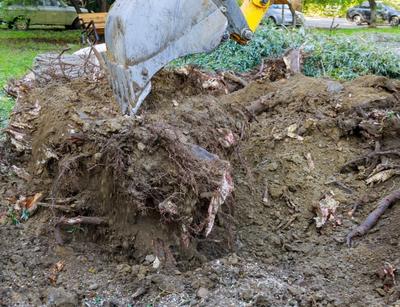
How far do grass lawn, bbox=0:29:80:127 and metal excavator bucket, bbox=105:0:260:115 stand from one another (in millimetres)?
2148

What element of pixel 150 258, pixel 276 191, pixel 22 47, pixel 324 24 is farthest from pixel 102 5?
pixel 150 258

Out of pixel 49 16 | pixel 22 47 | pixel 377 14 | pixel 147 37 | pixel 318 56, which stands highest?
pixel 147 37

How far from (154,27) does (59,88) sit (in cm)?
162

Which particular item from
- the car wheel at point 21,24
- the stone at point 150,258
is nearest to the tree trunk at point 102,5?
the car wheel at point 21,24

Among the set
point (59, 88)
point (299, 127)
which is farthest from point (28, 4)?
point (299, 127)

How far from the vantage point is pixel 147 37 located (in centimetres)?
418

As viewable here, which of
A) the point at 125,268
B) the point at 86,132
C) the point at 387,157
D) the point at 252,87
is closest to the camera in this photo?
the point at 125,268

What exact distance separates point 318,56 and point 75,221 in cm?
581

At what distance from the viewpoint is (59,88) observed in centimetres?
543

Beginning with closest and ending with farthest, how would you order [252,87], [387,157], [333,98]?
[387,157]
[333,98]
[252,87]

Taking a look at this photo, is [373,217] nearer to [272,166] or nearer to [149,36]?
[272,166]

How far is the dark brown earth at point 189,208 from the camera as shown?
11.1 feet

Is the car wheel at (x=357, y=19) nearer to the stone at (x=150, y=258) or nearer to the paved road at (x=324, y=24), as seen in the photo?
the paved road at (x=324, y=24)

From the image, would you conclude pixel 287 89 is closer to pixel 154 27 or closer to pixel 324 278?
pixel 154 27
